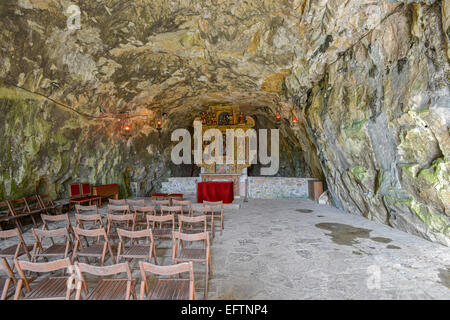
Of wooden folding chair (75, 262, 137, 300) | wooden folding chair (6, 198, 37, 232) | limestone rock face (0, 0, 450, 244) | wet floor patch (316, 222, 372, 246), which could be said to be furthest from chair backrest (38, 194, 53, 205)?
wet floor patch (316, 222, 372, 246)

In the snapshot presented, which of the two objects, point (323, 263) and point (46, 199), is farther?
point (46, 199)

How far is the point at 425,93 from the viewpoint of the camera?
15.1ft

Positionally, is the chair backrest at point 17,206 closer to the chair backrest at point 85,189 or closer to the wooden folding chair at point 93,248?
the chair backrest at point 85,189

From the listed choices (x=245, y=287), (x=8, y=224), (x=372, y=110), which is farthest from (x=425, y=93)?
(x=8, y=224)

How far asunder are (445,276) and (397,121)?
3.12 meters

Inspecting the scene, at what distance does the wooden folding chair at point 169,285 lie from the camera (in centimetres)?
222

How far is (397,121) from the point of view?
208 inches

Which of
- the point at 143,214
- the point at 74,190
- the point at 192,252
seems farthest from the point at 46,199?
the point at 192,252

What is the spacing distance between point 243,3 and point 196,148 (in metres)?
8.35

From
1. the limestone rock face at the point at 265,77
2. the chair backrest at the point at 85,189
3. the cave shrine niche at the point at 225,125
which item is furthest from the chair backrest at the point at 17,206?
the cave shrine niche at the point at 225,125

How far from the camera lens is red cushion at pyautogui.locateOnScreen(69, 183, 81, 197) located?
29.2 feet

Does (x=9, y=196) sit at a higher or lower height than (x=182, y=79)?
lower

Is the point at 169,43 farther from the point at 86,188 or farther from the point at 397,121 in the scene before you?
the point at 86,188
